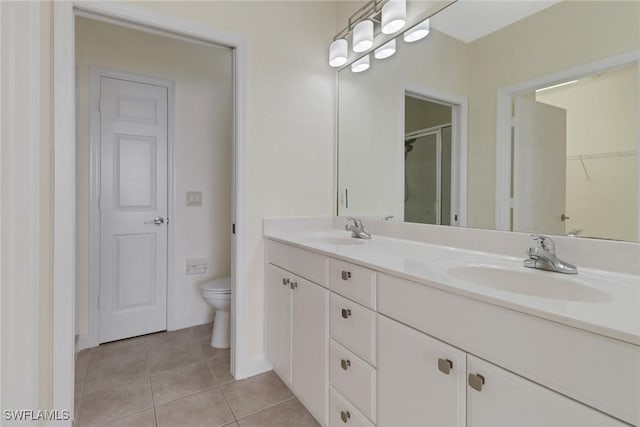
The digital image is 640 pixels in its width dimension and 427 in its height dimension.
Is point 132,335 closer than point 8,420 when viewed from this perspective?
No

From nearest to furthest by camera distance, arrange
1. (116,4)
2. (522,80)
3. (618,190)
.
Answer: (618,190), (522,80), (116,4)

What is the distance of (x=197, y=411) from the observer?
1.48m

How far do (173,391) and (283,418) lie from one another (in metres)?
0.64

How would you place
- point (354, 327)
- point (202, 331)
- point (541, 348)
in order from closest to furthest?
point (541, 348), point (354, 327), point (202, 331)

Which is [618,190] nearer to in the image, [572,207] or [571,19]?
[572,207]

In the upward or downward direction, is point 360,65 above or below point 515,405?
above

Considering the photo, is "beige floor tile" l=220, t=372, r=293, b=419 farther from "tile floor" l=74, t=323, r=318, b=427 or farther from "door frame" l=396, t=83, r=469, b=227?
"door frame" l=396, t=83, r=469, b=227

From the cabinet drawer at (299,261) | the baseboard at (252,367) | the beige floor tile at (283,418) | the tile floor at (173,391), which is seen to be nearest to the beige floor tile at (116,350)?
the tile floor at (173,391)

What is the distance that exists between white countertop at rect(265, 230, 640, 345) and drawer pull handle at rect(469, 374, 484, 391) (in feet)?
0.64

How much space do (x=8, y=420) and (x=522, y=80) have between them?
1.97m

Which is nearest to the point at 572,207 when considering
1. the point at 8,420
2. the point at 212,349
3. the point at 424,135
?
the point at 424,135

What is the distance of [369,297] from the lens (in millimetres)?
1052

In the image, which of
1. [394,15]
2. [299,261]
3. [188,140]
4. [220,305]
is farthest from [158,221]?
[394,15]

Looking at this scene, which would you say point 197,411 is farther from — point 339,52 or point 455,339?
point 339,52
